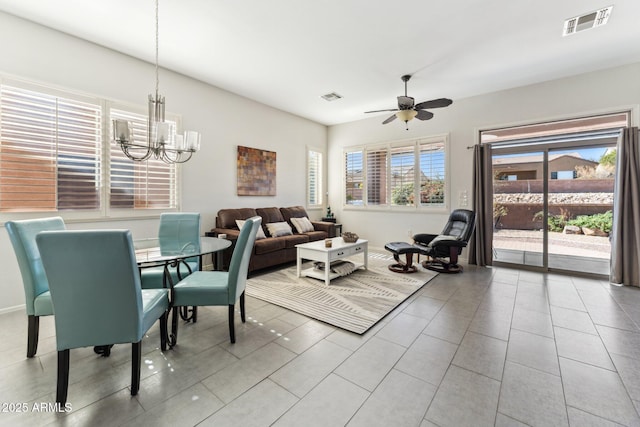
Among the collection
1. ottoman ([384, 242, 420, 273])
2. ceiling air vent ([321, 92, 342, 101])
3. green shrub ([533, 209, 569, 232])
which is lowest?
ottoman ([384, 242, 420, 273])

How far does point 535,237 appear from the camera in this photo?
4.56 meters

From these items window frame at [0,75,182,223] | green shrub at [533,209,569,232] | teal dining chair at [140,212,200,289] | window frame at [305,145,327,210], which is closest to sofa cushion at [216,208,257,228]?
window frame at [0,75,182,223]

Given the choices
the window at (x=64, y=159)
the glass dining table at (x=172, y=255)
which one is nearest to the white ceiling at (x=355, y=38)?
the window at (x=64, y=159)

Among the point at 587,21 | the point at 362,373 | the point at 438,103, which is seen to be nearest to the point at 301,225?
the point at 438,103

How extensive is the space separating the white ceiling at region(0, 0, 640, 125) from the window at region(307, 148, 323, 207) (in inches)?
88.4

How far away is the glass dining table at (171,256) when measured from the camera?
2.09 m

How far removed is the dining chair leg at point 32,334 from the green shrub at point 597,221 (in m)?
6.51

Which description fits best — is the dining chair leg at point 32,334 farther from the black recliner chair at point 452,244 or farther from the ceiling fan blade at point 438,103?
the ceiling fan blade at point 438,103

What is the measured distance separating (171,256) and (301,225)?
3.42 meters

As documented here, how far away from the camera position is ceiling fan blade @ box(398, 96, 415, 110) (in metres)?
3.87

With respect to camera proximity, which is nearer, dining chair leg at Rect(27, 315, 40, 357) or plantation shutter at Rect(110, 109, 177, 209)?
dining chair leg at Rect(27, 315, 40, 357)

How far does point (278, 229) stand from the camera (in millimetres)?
4953

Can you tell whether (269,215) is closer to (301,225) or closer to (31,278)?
(301,225)

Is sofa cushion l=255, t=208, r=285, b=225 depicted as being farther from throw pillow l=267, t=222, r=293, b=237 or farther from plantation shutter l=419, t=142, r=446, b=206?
plantation shutter l=419, t=142, r=446, b=206
